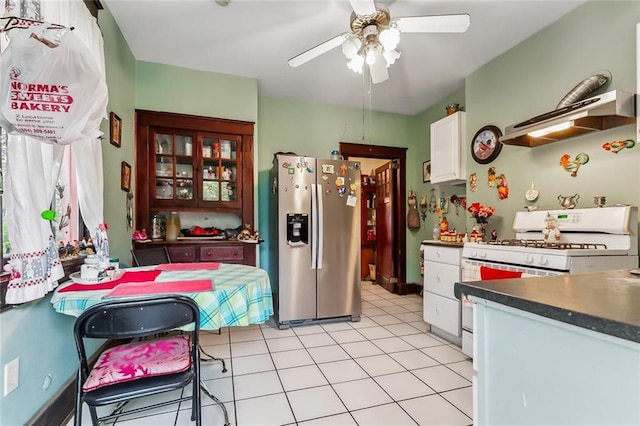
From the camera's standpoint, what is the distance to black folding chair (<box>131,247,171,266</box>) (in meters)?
2.45

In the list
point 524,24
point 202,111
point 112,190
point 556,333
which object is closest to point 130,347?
point 112,190

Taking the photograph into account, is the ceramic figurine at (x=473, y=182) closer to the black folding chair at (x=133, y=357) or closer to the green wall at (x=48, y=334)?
the black folding chair at (x=133, y=357)

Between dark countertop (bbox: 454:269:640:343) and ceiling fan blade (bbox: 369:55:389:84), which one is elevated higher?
ceiling fan blade (bbox: 369:55:389:84)

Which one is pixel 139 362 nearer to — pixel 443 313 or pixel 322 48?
pixel 322 48

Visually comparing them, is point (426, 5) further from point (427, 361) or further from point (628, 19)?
point (427, 361)

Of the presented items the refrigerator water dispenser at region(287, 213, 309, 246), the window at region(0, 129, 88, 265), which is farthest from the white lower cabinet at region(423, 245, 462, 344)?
the window at region(0, 129, 88, 265)

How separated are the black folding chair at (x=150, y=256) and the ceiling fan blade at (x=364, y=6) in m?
2.43

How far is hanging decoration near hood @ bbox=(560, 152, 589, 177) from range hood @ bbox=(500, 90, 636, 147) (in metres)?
0.16

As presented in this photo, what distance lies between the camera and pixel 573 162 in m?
2.27

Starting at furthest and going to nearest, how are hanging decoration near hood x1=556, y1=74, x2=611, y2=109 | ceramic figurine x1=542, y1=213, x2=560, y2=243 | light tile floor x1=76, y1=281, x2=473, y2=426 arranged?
ceramic figurine x1=542, y1=213, x2=560, y2=243
hanging decoration near hood x1=556, y1=74, x2=611, y2=109
light tile floor x1=76, y1=281, x2=473, y2=426

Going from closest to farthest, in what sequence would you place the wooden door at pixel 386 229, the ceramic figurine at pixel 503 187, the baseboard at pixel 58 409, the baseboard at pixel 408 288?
the baseboard at pixel 58 409, the ceramic figurine at pixel 503 187, the baseboard at pixel 408 288, the wooden door at pixel 386 229

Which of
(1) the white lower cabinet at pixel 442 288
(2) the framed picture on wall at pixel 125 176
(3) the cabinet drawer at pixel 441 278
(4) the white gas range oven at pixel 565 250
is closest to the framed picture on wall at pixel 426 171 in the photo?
(1) the white lower cabinet at pixel 442 288

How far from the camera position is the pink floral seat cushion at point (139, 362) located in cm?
123

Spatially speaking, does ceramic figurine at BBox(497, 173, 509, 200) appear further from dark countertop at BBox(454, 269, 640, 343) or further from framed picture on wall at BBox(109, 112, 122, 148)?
framed picture on wall at BBox(109, 112, 122, 148)
